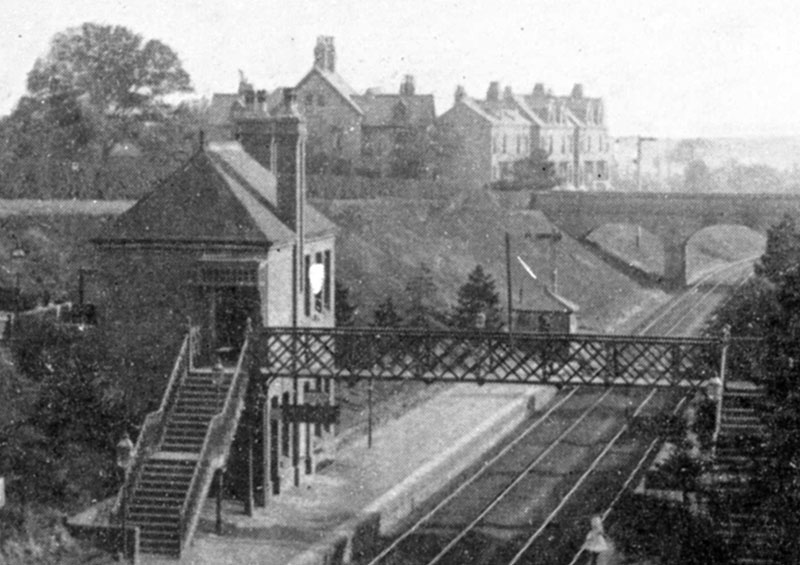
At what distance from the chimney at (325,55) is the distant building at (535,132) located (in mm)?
8727

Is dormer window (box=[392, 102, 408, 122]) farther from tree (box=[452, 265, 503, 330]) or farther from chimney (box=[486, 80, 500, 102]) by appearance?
tree (box=[452, 265, 503, 330])

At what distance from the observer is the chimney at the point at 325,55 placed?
281 feet

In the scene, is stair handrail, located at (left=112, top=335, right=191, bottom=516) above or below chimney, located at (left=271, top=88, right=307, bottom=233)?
below

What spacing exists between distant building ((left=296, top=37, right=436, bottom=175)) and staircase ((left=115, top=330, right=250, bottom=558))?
53.6m

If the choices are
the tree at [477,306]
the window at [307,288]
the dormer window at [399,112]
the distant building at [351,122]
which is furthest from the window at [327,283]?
the dormer window at [399,112]

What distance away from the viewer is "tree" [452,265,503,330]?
175 feet

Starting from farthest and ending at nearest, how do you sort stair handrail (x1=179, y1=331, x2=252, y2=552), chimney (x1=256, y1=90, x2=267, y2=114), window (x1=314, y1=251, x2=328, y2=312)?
chimney (x1=256, y1=90, x2=267, y2=114) → window (x1=314, y1=251, x2=328, y2=312) → stair handrail (x1=179, y1=331, x2=252, y2=552)

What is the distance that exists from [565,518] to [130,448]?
1177cm

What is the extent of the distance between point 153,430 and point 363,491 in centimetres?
603

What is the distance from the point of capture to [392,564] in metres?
28.2

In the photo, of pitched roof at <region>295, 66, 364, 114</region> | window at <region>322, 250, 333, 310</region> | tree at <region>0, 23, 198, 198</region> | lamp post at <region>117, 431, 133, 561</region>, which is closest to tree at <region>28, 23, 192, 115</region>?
tree at <region>0, 23, 198, 198</region>

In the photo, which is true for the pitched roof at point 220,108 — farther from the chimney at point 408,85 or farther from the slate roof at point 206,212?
the slate roof at point 206,212

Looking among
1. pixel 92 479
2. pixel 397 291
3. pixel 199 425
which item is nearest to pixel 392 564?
pixel 199 425

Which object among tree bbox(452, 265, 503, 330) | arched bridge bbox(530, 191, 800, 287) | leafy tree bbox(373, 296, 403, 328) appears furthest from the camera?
arched bridge bbox(530, 191, 800, 287)
